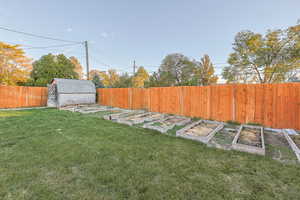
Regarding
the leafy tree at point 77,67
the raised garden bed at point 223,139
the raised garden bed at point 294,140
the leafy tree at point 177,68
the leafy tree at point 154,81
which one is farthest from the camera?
the leafy tree at point 77,67

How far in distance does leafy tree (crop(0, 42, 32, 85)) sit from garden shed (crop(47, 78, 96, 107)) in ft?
16.8

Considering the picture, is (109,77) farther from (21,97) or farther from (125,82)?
(21,97)

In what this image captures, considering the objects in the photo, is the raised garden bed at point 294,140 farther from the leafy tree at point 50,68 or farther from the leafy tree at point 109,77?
the leafy tree at point 109,77

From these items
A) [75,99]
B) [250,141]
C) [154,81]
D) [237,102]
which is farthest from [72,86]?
[250,141]

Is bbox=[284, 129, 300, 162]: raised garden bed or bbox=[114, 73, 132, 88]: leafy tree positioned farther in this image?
bbox=[114, 73, 132, 88]: leafy tree

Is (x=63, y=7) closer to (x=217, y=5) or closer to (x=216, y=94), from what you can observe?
(x=217, y=5)

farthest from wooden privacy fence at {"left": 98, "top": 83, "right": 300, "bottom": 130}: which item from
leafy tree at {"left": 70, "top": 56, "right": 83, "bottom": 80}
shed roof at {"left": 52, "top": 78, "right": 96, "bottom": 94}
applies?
leafy tree at {"left": 70, "top": 56, "right": 83, "bottom": 80}

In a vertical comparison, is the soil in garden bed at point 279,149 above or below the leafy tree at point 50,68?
below

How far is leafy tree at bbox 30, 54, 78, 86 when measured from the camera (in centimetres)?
1608

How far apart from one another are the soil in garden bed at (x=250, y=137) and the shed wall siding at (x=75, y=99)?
11792 millimetres

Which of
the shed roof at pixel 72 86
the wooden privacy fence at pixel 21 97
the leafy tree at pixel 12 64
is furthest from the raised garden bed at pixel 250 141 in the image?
the leafy tree at pixel 12 64

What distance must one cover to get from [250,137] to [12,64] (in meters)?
19.3

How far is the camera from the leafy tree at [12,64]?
37.1 ft

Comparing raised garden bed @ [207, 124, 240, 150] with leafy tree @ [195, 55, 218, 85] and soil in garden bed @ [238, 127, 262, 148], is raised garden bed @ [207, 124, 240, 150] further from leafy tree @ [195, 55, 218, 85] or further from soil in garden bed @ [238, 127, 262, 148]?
leafy tree @ [195, 55, 218, 85]
